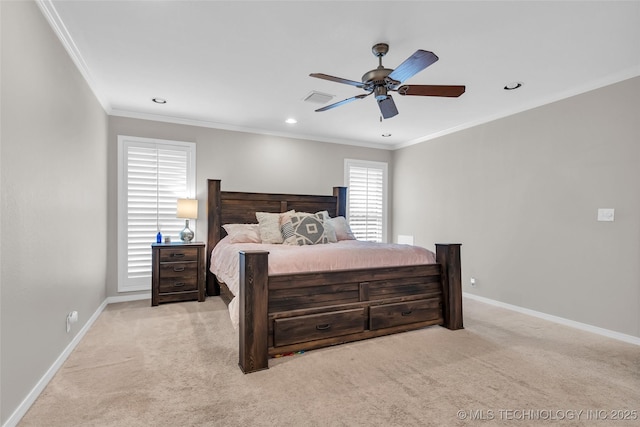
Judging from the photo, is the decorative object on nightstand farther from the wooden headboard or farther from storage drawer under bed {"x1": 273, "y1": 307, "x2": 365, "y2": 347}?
storage drawer under bed {"x1": 273, "y1": 307, "x2": 365, "y2": 347}

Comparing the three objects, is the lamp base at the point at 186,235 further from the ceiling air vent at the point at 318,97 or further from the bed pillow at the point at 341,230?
the ceiling air vent at the point at 318,97

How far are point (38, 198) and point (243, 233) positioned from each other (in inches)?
93.6

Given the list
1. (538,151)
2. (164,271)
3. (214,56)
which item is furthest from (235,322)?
(538,151)

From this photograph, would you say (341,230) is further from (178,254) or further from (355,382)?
(355,382)

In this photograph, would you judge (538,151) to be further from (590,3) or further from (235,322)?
(235,322)

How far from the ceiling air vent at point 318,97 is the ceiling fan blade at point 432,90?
4.10 ft

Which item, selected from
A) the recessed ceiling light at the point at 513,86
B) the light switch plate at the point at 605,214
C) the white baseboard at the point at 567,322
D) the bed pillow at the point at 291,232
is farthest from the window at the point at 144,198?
the light switch plate at the point at 605,214

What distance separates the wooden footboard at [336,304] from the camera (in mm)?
2428

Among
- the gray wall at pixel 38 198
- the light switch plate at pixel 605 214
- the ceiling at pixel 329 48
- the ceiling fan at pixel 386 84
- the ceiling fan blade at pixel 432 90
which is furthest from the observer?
the light switch plate at pixel 605 214

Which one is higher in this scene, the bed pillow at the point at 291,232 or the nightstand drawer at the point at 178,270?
the bed pillow at the point at 291,232

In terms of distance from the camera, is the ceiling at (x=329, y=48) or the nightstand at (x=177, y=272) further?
the nightstand at (x=177, y=272)

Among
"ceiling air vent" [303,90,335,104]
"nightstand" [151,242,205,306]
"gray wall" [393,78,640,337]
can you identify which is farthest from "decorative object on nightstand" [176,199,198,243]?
"gray wall" [393,78,640,337]

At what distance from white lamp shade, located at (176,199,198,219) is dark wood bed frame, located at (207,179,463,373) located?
7.13 ft

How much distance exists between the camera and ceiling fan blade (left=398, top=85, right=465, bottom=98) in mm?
2520
